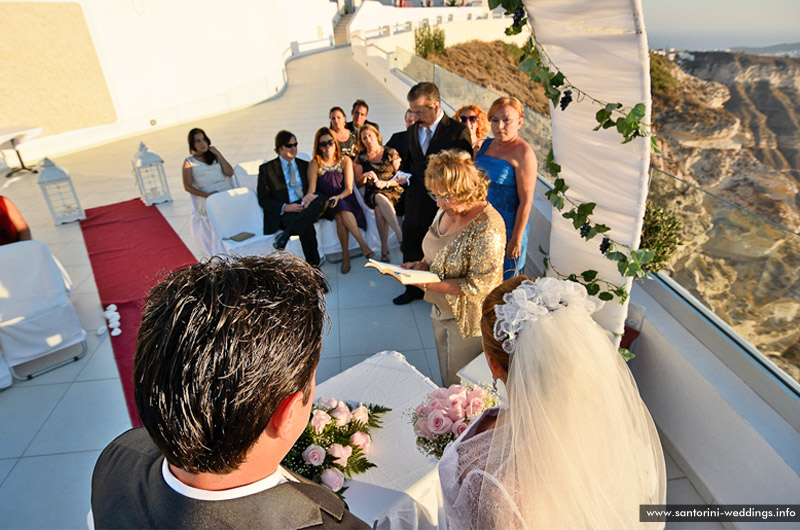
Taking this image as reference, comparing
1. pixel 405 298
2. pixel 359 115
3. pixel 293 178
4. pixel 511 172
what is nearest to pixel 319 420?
pixel 511 172

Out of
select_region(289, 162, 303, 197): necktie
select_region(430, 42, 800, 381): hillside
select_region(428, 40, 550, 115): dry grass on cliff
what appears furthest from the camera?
select_region(428, 40, 550, 115): dry grass on cliff

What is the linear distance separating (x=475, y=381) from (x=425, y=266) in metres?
0.73

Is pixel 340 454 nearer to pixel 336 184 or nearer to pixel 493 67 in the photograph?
pixel 336 184

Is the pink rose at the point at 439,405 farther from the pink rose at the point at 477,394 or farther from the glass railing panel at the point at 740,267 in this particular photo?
the glass railing panel at the point at 740,267

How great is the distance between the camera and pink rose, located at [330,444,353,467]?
183 centimetres

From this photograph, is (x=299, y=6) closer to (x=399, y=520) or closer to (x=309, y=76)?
(x=309, y=76)

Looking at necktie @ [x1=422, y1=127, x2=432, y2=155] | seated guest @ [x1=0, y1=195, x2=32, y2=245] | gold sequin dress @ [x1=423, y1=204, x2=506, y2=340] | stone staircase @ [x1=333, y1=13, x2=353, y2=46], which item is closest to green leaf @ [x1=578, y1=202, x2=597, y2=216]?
gold sequin dress @ [x1=423, y1=204, x2=506, y2=340]

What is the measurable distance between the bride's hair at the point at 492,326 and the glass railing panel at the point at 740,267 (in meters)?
1.49

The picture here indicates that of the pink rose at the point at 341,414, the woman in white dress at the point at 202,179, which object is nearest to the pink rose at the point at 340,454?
the pink rose at the point at 341,414

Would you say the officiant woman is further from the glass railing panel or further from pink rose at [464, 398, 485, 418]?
the glass railing panel

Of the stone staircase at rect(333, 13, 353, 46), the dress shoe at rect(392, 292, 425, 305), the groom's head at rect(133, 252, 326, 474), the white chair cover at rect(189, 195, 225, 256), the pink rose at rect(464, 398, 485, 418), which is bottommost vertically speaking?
the dress shoe at rect(392, 292, 425, 305)

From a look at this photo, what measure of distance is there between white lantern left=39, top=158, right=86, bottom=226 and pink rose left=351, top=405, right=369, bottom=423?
6.29 metres

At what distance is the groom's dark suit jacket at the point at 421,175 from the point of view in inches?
148

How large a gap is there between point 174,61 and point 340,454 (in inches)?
569
